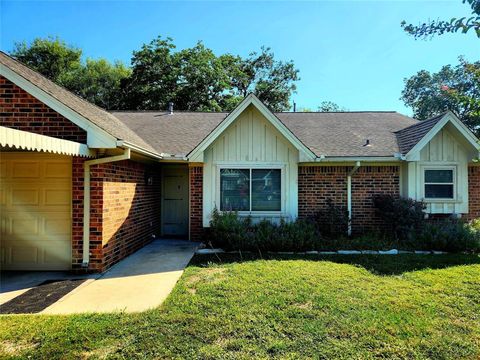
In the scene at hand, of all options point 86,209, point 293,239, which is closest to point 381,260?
point 293,239

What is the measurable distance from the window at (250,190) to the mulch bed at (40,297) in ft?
14.4

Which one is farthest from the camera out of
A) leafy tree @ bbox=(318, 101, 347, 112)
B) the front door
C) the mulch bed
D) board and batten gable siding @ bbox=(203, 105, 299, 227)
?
leafy tree @ bbox=(318, 101, 347, 112)

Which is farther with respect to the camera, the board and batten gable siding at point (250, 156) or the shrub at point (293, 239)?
the board and batten gable siding at point (250, 156)

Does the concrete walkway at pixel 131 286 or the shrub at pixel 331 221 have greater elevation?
the shrub at pixel 331 221

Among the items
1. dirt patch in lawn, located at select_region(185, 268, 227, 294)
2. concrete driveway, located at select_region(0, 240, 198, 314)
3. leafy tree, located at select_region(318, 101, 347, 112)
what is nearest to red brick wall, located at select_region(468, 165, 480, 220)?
dirt patch in lawn, located at select_region(185, 268, 227, 294)

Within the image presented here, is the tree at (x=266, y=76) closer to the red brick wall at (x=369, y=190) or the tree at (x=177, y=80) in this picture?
the tree at (x=177, y=80)

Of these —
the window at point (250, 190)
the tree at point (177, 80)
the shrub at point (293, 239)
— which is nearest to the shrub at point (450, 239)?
the shrub at point (293, 239)

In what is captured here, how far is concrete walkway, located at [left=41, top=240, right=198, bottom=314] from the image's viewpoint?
4473 millimetres

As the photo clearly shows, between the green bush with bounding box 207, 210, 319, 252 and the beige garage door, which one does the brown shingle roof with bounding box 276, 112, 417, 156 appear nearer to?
the green bush with bounding box 207, 210, 319, 252

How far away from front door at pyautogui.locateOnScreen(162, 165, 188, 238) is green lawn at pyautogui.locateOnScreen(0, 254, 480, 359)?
5.08 m

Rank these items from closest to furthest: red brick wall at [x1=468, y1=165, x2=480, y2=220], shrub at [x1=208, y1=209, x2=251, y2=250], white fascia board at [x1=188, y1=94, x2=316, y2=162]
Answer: shrub at [x1=208, y1=209, x2=251, y2=250] < white fascia board at [x1=188, y1=94, x2=316, y2=162] < red brick wall at [x1=468, y1=165, x2=480, y2=220]

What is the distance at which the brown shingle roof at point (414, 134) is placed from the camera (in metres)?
8.58

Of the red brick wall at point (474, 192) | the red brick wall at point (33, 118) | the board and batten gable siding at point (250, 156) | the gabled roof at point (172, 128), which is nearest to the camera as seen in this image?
the red brick wall at point (33, 118)

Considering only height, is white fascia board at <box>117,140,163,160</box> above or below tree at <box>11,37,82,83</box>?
below
